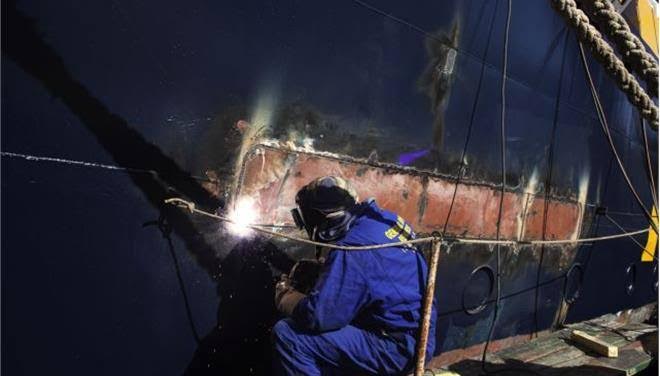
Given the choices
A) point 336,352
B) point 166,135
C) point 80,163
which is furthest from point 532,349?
point 80,163

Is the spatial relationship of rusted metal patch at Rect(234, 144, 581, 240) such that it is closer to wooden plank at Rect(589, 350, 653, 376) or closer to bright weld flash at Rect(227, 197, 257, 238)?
bright weld flash at Rect(227, 197, 257, 238)

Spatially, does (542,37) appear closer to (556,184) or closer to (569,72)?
A: (569,72)

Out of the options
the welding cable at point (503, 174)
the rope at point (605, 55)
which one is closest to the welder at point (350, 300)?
the rope at point (605, 55)

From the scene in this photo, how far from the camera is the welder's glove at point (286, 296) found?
241 cm

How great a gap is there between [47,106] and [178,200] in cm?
65

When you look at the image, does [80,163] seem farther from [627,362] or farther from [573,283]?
[573,283]

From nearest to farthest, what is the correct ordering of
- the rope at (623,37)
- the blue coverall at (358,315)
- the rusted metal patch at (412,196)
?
the rope at (623,37)
the blue coverall at (358,315)
the rusted metal patch at (412,196)

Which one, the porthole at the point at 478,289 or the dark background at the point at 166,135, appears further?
the porthole at the point at 478,289

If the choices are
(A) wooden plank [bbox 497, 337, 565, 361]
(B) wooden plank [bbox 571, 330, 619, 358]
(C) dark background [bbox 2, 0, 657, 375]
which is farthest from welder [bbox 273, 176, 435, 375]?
(B) wooden plank [bbox 571, 330, 619, 358]

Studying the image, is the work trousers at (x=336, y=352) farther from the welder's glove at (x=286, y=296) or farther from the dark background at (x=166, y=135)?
the dark background at (x=166, y=135)

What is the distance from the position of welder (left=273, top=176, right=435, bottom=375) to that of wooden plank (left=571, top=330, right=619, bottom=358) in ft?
9.01

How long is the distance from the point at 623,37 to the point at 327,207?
4.97 feet

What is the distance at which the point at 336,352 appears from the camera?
2301 millimetres

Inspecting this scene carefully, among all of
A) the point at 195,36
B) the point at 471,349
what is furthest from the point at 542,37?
the point at 195,36
